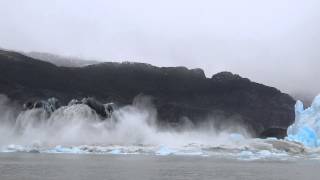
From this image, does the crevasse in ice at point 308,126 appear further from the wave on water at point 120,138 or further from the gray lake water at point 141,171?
the gray lake water at point 141,171

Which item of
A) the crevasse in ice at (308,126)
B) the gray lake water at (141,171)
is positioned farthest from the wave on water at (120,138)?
the gray lake water at (141,171)

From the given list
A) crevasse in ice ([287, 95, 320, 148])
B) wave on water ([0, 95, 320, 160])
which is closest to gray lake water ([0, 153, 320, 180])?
→ wave on water ([0, 95, 320, 160])

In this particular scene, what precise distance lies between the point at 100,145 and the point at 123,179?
92694 millimetres

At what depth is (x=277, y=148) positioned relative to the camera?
135 m

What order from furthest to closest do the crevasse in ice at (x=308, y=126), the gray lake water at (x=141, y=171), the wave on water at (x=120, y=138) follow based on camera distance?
the crevasse in ice at (x=308, y=126)
the wave on water at (x=120, y=138)
the gray lake water at (x=141, y=171)

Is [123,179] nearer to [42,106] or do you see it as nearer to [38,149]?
[38,149]

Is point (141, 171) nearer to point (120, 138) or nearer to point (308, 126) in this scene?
point (308, 126)

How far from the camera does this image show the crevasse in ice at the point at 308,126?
440 feet

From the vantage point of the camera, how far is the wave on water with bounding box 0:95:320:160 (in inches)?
5138

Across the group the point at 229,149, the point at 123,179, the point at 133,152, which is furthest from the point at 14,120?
the point at 123,179

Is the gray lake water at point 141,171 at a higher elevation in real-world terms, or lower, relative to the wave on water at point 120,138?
lower

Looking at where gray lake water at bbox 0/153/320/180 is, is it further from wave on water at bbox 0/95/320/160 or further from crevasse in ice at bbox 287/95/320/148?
crevasse in ice at bbox 287/95/320/148

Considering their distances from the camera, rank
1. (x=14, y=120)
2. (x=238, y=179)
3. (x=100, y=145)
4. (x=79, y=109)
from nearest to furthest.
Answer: (x=238, y=179) → (x=100, y=145) → (x=79, y=109) → (x=14, y=120)

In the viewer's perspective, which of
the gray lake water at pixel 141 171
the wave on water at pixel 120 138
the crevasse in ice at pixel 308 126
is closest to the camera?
the gray lake water at pixel 141 171
